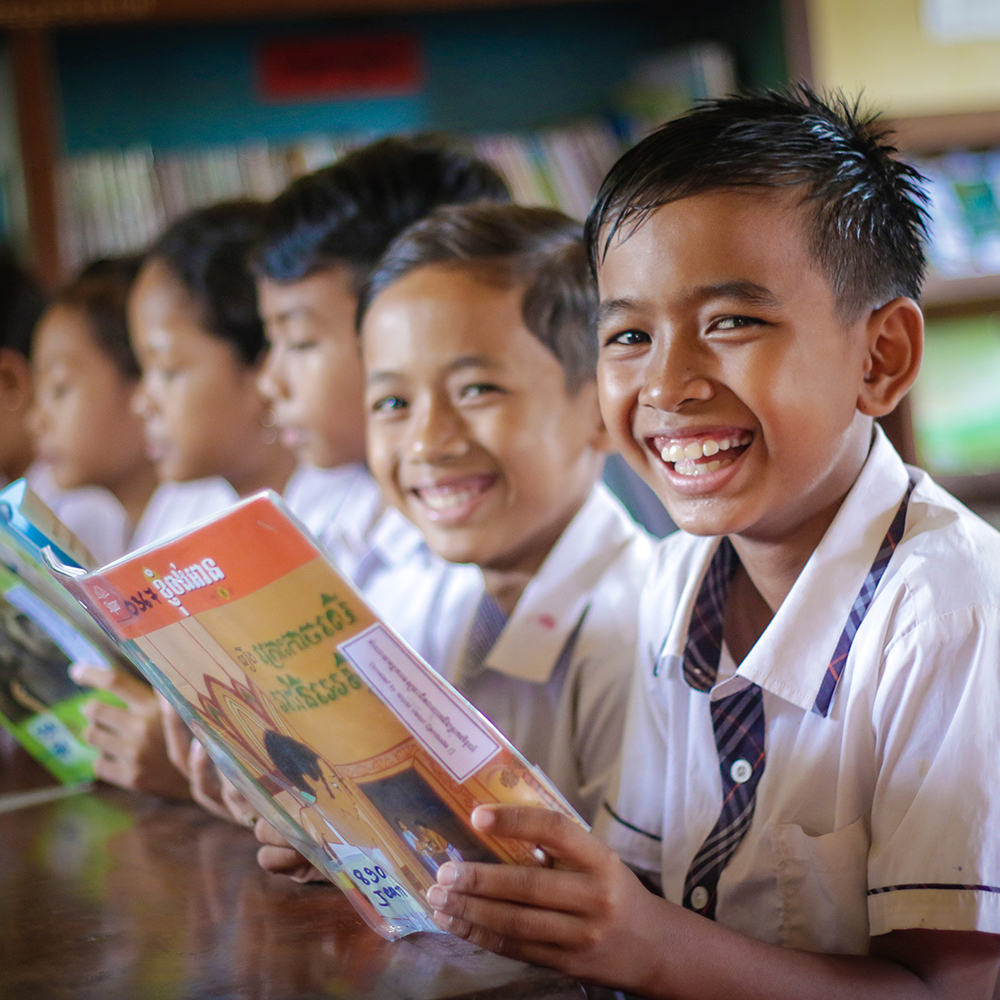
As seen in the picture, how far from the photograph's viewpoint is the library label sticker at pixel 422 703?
1.84ft

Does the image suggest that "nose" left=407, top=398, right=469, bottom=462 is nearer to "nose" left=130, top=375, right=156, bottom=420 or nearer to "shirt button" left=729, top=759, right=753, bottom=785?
"shirt button" left=729, top=759, right=753, bottom=785

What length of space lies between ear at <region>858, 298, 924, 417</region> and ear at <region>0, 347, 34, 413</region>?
1.77m

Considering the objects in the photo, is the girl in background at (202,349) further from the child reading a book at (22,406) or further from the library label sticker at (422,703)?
the library label sticker at (422,703)

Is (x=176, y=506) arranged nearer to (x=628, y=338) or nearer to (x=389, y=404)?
(x=389, y=404)

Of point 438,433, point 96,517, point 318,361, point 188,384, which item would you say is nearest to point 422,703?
point 438,433

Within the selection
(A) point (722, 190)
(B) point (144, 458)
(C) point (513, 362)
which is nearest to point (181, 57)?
(B) point (144, 458)

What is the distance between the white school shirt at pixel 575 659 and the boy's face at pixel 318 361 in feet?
1.33

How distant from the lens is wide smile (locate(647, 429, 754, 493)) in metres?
0.76

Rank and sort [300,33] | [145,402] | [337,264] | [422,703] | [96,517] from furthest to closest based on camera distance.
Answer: [300,33]
[96,517]
[145,402]
[337,264]
[422,703]

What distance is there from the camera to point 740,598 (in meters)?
0.90

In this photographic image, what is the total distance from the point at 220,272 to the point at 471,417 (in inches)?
29.0

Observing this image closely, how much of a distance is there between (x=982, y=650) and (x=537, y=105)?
204 cm

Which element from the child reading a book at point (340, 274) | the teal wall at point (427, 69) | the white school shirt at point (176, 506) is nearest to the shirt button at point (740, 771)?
the child reading a book at point (340, 274)

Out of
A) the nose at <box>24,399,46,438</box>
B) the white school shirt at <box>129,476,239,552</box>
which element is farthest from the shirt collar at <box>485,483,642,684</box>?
the nose at <box>24,399,46,438</box>
